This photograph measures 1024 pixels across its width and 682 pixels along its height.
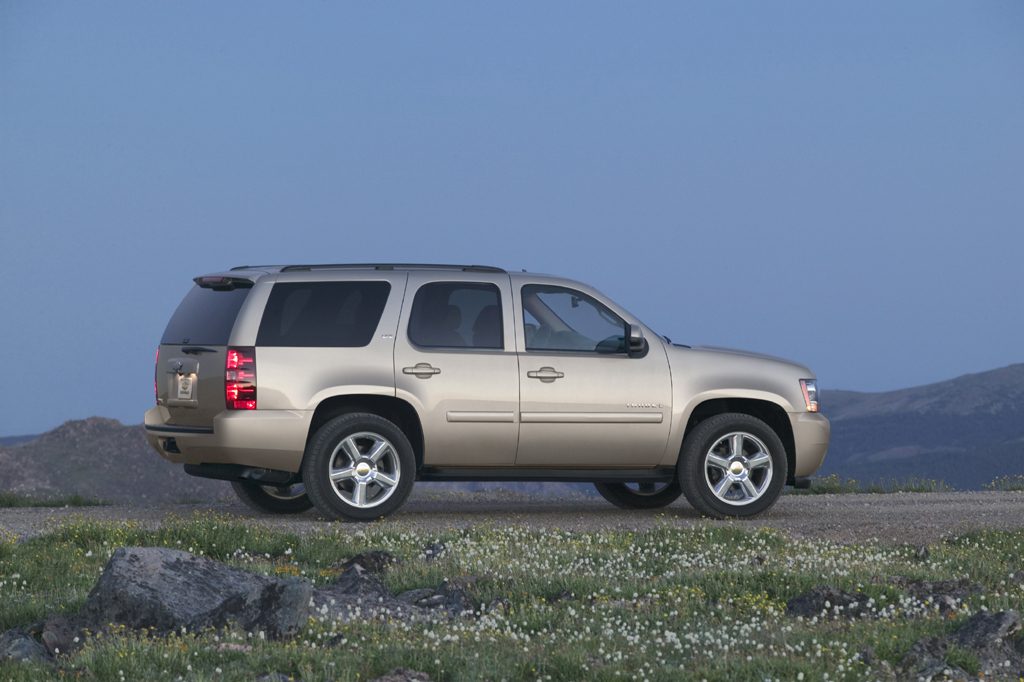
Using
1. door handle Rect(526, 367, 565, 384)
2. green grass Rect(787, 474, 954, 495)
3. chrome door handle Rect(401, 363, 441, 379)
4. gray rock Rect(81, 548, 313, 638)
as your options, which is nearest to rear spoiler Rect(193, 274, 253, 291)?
chrome door handle Rect(401, 363, 441, 379)

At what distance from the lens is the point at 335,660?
7211 mm

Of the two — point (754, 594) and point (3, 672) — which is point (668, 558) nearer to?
point (754, 594)

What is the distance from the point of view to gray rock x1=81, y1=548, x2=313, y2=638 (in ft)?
26.2

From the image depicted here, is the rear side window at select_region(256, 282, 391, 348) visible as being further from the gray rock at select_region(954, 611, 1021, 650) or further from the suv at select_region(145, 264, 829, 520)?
the gray rock at select_region(954, 611, 1021, 650)

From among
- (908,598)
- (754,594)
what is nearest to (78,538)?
(754,594)

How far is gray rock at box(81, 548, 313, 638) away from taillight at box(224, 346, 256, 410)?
4.65 m

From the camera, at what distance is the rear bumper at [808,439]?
14375mm

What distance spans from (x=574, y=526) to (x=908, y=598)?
504cm

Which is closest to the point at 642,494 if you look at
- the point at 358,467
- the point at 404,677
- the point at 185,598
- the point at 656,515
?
the point at 656,515

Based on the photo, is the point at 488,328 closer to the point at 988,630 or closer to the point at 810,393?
the point at 810,393

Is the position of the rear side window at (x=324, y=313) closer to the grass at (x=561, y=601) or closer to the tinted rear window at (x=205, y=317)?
the tinted rear window at (x=205, y=317)

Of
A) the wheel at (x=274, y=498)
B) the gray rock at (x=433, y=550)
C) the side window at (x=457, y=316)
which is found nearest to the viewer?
the gray rock at (x=433, y=550)

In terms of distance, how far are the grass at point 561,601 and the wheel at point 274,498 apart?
2282 mm

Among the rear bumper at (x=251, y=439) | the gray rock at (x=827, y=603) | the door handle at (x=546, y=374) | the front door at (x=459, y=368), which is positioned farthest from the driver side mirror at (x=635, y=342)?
the gray rock at (x=827, y=603)
